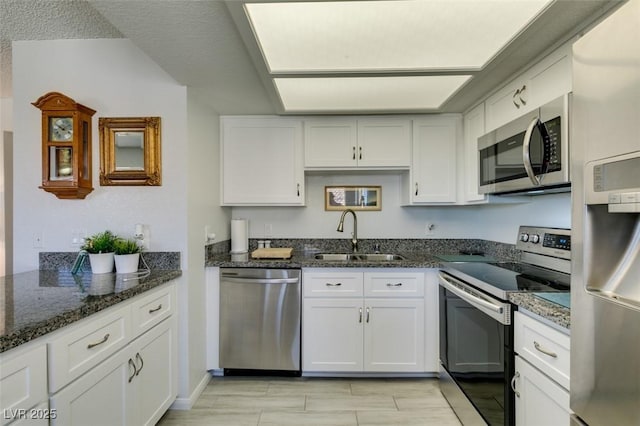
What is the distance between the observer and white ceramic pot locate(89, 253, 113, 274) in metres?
1.94

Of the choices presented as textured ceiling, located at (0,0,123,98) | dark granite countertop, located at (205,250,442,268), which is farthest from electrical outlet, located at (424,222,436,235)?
textured ceiling, located at (0,0,123,98)

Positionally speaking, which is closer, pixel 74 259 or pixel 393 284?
pixel 74 259

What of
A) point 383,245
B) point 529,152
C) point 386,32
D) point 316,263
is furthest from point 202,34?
point 383,245

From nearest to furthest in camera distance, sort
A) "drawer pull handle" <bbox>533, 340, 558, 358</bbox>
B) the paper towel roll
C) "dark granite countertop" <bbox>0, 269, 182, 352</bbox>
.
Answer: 1. "dark granite countertop" <bbox>0, 269, 182, 352</bbox>
2. "drawer pull handle" <bbox>533, 340, 558, 358</bbox>
3. the paper towel roll

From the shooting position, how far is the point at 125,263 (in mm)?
1970

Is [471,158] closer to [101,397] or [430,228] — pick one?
[430,228]

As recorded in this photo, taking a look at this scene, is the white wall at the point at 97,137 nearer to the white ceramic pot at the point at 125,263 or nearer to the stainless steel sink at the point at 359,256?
the white ceramic pot at the point at 125,263

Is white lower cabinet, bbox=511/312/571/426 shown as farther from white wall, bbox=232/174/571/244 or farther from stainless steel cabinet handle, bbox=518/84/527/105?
white wall, bbox=232/174/571/244

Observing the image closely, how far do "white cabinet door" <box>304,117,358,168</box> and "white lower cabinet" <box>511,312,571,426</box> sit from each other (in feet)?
5.79

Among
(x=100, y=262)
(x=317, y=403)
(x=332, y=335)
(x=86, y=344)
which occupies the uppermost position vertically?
(x=100, y=262)

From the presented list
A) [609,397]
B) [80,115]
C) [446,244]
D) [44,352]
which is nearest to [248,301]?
[44,352]

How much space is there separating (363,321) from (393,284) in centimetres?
37

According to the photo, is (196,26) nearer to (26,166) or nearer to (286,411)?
(26,166)

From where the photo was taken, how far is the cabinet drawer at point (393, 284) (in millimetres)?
2443
